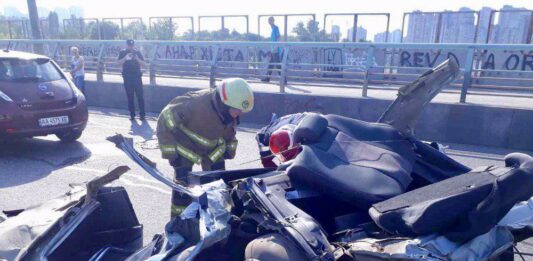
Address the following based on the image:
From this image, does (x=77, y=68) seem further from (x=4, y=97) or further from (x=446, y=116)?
(x=446, y=116)

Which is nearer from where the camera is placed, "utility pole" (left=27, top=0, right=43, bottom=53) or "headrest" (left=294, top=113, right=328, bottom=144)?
"headrest" (left=294, top=113, right=328, bottom=144)

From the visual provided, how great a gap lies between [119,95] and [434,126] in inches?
330

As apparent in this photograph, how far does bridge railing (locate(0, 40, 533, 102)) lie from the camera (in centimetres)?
805

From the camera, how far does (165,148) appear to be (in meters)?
3.62

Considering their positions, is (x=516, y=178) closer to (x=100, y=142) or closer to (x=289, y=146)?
(x=289, y=146)

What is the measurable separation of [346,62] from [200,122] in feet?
31.7

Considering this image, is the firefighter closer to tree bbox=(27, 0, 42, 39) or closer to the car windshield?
the car windshield

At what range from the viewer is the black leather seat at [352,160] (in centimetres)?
237

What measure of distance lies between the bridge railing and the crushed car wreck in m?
5.46

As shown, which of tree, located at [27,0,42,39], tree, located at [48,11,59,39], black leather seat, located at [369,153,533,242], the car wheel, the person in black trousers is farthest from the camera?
tree, located at [48,11,59,39]

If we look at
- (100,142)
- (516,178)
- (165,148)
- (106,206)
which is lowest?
(100,142)

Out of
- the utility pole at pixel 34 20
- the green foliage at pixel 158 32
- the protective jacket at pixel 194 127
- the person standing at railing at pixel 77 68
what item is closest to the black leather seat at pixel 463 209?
the protective jacket at pixel 194 127

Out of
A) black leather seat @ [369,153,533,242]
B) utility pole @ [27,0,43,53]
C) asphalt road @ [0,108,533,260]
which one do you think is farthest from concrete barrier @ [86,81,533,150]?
utility pole @ [27,0,43,53]

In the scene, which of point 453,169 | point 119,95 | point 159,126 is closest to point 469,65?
point 453,169
